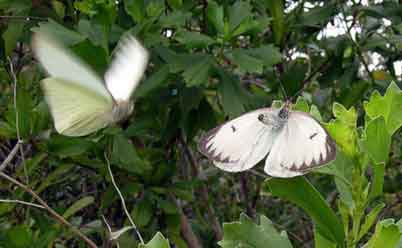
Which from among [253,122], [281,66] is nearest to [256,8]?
[281,66]

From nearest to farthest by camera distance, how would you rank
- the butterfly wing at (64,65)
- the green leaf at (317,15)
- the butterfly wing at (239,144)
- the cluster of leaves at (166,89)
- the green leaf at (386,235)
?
the green leaf at (386,235), the butterfly wing at (239,144), the butterfly wing at (64,65), the cluster of leaves at (166,89), the green leaf at (317,15)

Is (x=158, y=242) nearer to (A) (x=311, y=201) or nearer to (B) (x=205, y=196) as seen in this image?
(A) (x=311, y=201)

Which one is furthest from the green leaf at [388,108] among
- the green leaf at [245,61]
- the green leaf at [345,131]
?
the green leaf at [245,61]

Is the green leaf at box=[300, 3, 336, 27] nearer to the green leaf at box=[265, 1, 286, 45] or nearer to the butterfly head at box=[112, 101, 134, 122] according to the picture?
the green leaf at box=[265, 1, 286, 45]

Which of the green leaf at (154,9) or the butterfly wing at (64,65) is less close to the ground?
the green leaf at (154,9)

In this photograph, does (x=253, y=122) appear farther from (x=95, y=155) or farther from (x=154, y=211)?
(x=154, y=211)

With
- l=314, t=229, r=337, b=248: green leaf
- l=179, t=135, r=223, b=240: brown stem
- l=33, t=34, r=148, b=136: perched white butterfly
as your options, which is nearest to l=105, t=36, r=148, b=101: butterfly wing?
l=33, t=34, r=148, b=136: perched white butterfly

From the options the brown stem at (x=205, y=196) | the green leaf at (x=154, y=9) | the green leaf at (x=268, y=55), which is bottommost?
the brown stem at (x=205, y=196)

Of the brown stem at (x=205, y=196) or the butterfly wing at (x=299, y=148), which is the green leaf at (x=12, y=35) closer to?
the brown stem at (x=205, y=196)
